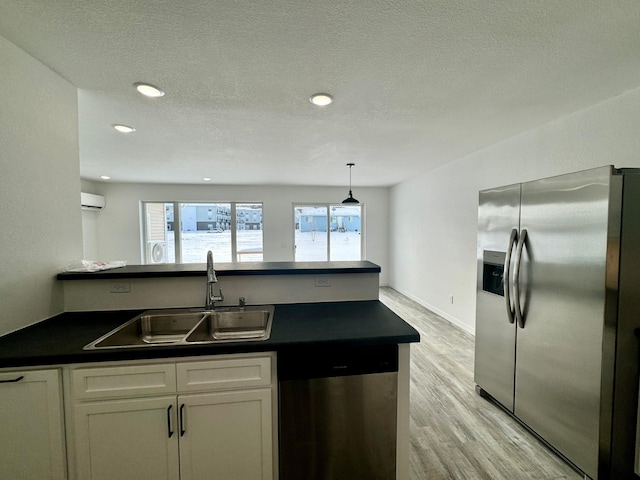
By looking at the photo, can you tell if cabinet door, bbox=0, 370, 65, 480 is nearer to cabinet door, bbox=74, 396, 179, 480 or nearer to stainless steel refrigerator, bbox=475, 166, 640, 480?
cabinet door, bbox=74, 396, 179, 480

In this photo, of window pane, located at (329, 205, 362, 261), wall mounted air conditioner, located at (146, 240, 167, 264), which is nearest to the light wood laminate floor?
window pane, located at (329, 205, 362, 261)

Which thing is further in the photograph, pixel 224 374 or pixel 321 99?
pixel 321 99

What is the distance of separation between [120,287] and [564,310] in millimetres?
2865

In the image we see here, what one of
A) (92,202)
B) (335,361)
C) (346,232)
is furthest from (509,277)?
(92,202)

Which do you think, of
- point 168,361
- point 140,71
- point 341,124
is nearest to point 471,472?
point 168,361

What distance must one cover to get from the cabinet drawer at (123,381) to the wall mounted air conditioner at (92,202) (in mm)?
5221

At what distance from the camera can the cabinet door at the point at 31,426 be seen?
3.70 ft

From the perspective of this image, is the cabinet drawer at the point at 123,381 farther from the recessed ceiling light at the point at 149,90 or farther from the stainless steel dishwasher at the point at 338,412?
the recessed ceiling light at the point at 149,90

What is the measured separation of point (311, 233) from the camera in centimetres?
643

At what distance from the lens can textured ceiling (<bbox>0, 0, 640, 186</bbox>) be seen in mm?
1197

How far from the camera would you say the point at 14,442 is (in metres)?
1.14

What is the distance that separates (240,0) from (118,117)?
1877mm

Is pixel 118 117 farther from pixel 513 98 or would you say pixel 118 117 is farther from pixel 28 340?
pixel 513 98

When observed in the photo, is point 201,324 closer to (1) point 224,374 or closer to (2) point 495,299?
(1) point 224,374
